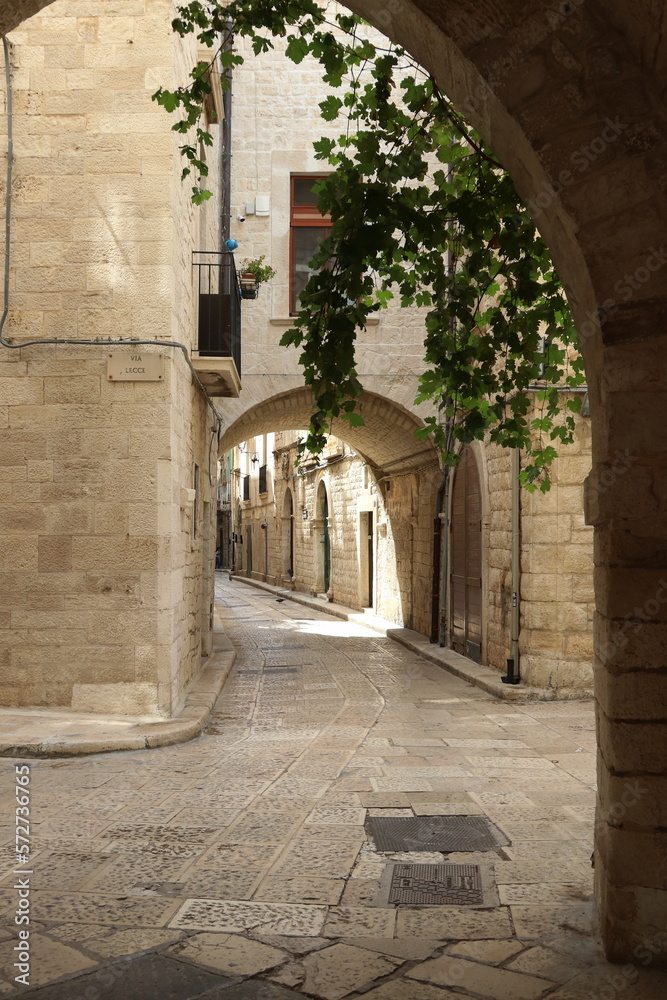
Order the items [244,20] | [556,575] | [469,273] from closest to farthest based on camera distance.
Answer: [244,20], [469,273], [556,575]

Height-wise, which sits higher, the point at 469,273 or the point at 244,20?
the point at 244,20

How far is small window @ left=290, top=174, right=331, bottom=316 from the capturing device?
12.1 metres

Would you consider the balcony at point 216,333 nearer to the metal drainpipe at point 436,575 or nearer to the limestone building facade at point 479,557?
the limestone building facade at point 479,557

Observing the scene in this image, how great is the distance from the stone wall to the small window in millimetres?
4984

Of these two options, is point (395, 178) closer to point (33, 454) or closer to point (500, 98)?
point (500, 98)

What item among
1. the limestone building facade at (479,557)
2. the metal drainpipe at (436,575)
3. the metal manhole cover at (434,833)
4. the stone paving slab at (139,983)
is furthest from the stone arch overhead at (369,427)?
the stone paving slab at (139,983)

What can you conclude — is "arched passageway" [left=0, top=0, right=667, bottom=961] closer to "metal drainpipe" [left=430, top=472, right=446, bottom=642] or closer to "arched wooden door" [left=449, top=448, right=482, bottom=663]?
"arched wooden door" [left=449, top=448, right=482, bottom=663]

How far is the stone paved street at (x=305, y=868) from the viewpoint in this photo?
2.55 m

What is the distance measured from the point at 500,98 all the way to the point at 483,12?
226mm

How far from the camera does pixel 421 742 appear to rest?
6.36m

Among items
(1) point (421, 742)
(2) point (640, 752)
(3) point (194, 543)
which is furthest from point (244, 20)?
(3) point (194, 543)

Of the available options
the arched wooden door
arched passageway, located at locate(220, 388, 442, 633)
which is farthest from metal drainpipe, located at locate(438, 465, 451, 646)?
arched passageway, located at locate(220, 388, 442, 633)

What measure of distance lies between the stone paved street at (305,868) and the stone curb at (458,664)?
3.30 ft

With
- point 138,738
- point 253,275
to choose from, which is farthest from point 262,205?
point 138,738
